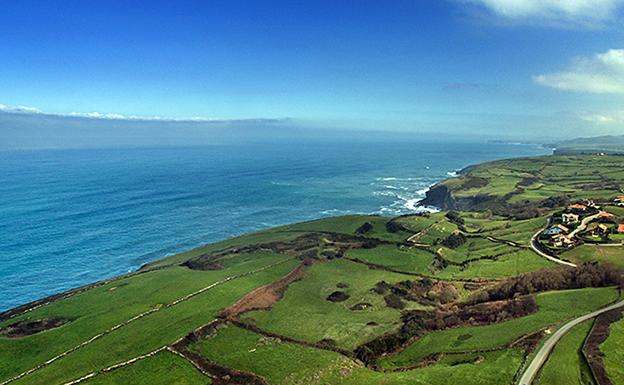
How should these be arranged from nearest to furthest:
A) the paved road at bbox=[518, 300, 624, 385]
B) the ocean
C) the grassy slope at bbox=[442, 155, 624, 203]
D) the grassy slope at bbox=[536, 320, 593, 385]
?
the grassy slope at bbox=[536, 320, 593, 385]
the paved road at bbox=[518, 300, 624, 385]
the ocean
the grassy slope at bbox=[442, 155, 624, 203]

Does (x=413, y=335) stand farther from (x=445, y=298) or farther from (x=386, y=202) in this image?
(x=386, y=202)

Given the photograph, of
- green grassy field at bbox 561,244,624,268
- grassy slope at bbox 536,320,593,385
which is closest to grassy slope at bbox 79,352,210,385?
grassy slope at bbox 536,320,593,385

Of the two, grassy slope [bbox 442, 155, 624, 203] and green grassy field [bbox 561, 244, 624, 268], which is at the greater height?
grassy slope [bbox 442, 155, 624, 203]

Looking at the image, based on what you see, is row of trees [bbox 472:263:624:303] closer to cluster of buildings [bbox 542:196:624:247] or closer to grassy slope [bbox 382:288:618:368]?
grassy slope [bbox 382:288:618:368]

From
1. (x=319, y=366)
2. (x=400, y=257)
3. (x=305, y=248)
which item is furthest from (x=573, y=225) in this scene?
(x=319, y=366)

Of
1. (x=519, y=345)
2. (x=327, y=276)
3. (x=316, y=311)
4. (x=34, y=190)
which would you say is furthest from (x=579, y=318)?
(x=34, y=190)

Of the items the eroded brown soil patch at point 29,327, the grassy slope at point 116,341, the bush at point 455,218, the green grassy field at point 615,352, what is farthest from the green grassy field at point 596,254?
the eroded brown soil patch at point 29,327
